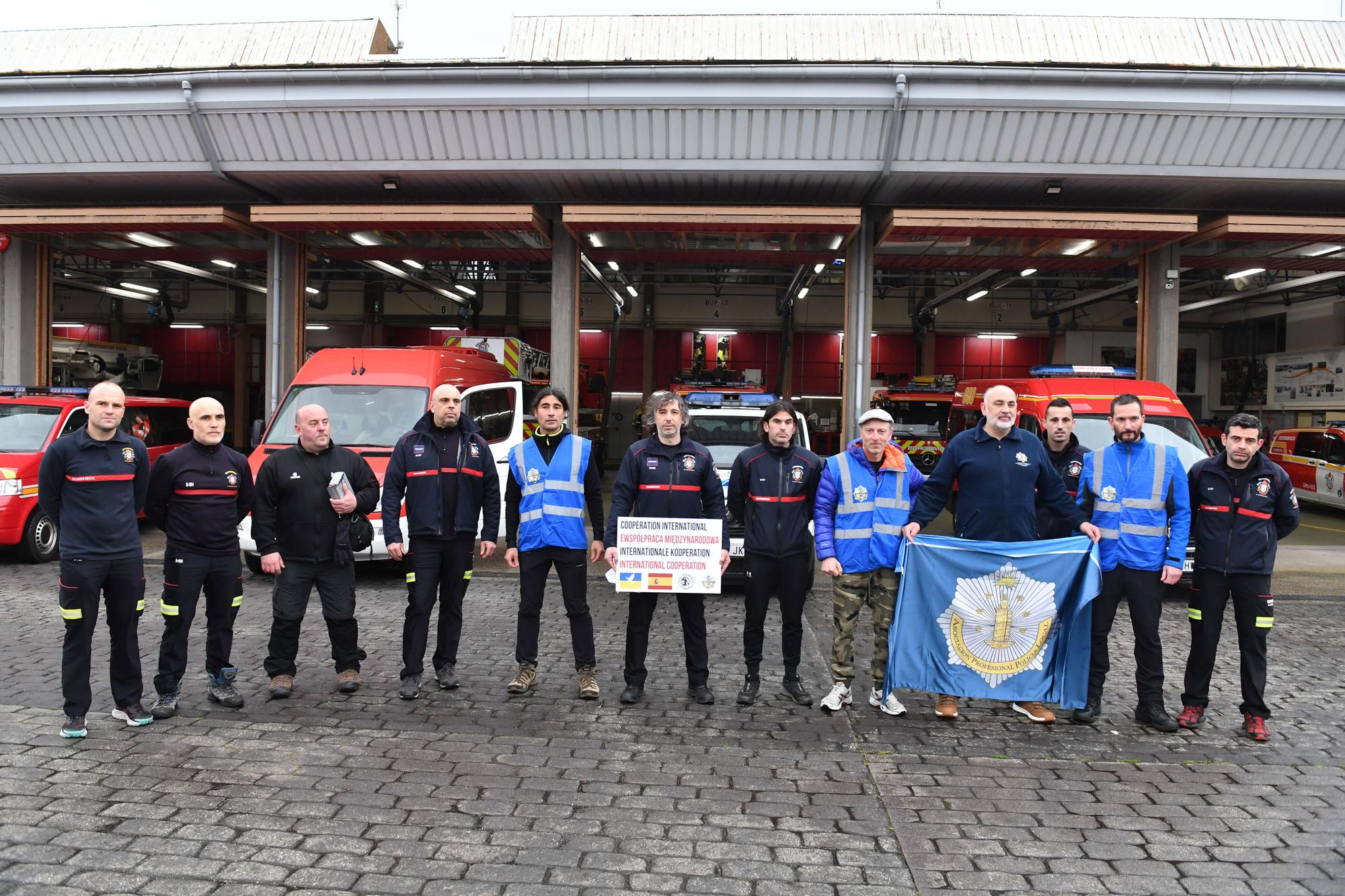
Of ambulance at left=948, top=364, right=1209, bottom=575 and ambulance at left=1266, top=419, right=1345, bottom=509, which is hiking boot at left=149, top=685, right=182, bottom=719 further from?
ambulance at left=1266, top=419, right=1345, bottom=509

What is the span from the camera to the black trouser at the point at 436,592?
18.6ft

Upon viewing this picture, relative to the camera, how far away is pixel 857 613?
542 centimetres

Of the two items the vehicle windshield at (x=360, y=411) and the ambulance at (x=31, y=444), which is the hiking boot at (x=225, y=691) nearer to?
the ambulance at (x=31, y=444)

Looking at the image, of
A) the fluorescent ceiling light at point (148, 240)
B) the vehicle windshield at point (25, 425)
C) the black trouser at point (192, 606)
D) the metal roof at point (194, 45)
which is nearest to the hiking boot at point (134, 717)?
the black trouser at point (192, 606)

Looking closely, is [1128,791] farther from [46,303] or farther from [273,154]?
[46,303]

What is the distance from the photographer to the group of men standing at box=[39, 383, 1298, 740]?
507cm

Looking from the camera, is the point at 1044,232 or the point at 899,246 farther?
the point at 899,246

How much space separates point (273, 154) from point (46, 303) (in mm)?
5924

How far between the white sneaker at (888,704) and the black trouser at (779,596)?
51 cm

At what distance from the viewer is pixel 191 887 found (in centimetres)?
326

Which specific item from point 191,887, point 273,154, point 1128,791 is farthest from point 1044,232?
point 191,887

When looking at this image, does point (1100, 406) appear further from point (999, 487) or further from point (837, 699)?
point (837, 699)

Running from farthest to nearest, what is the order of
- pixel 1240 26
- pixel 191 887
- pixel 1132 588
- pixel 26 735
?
pixel 1240 26
pixel 1132 588
pixel 26 735
pixel 191 887

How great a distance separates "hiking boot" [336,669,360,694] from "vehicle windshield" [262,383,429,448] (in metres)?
4.41
